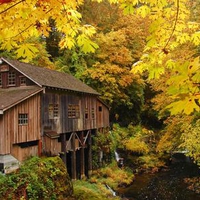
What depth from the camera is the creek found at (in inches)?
750

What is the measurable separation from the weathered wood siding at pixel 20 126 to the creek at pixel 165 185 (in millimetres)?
7985

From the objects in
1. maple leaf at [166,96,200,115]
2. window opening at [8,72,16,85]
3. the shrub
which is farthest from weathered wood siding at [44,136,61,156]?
maple leaf at [166,96,200,115]

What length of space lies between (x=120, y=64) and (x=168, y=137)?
11351mm

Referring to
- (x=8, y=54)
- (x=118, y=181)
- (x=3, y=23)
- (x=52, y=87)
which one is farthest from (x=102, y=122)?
(x=3, y=23)

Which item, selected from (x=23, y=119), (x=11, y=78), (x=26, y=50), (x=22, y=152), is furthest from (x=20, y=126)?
(x=26, y=50)

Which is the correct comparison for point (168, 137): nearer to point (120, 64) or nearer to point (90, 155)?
point (90, 155)

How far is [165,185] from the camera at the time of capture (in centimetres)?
2177

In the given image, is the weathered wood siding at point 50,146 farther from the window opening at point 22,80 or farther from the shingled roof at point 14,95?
the window opening at point 22,80

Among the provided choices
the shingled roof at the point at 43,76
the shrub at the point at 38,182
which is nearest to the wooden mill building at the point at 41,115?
the shingled roof at the point at 43,76

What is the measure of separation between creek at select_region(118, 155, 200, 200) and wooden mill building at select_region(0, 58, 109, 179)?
450 centimetres

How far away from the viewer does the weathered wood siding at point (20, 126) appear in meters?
15.1

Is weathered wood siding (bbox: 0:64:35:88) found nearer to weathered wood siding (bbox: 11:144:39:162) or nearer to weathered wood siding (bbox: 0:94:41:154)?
weathered wood siding (bbox: 0:94:41:154)

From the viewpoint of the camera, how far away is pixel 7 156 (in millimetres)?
15039

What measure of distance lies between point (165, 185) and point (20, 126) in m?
12.2
